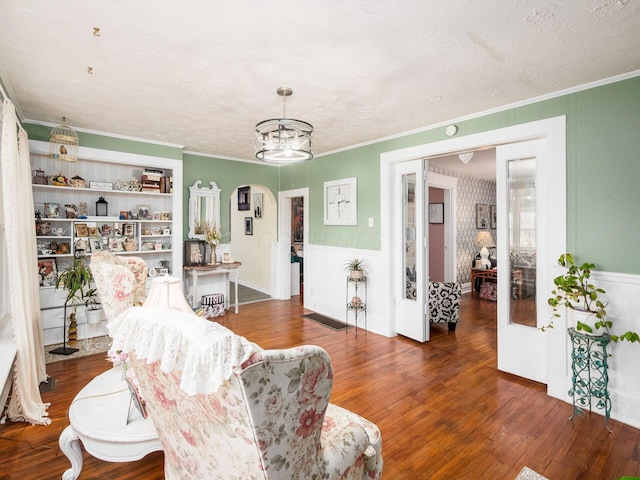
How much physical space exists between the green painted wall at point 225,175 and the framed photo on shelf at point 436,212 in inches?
128

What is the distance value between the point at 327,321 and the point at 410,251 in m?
1.71

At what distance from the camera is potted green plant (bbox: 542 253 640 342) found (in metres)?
2.55

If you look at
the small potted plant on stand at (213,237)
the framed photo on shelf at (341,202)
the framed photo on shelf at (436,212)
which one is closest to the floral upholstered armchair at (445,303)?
the framed photo on shelf at (341,202)

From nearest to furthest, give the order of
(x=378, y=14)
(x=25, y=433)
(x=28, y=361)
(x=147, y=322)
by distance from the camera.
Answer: (x=147, y=322)
(x=378, y=14)
(x=25, y=433)
(x=28, y=361)

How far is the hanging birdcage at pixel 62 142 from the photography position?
339 cm

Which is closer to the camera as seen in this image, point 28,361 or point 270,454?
point 270,454

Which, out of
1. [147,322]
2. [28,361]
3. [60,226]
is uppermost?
[60,226]

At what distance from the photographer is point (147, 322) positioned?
3.85ft

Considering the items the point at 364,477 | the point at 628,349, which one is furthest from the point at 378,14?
the point at 628,349

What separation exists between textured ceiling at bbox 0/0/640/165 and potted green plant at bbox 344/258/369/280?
2.01 m

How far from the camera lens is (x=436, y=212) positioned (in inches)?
271

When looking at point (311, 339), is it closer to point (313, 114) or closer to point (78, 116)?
point (313, 114)

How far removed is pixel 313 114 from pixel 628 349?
11.0 ft

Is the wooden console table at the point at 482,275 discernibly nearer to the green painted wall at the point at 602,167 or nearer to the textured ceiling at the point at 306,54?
the green painted wall at the point at 602,167
